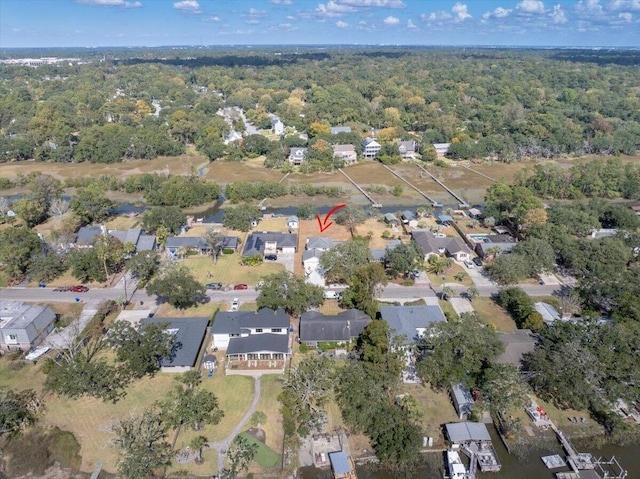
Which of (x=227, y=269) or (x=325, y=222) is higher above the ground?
(x=325, y=222)

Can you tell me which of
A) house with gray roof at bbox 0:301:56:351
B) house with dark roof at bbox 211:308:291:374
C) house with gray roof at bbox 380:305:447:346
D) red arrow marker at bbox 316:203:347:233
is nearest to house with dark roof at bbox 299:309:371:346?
house with dark roof at bbox 211:308:291:374

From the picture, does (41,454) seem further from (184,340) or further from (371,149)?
(371,149)

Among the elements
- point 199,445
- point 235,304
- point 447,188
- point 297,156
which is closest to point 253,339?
point 235,304

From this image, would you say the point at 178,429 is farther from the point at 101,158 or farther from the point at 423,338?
the point at 101,158

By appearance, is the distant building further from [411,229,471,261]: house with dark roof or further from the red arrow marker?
[411,229,471,261]: house with dark roof

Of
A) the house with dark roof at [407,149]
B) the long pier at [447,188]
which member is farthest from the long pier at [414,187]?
the house with dark roof at [407,149]

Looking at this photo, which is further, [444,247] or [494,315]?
[444,247]

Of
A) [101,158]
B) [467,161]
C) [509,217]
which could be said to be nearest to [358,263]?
[509,217]

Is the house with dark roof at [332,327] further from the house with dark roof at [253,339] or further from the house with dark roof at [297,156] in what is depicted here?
the house with dark roof at [297,156]
